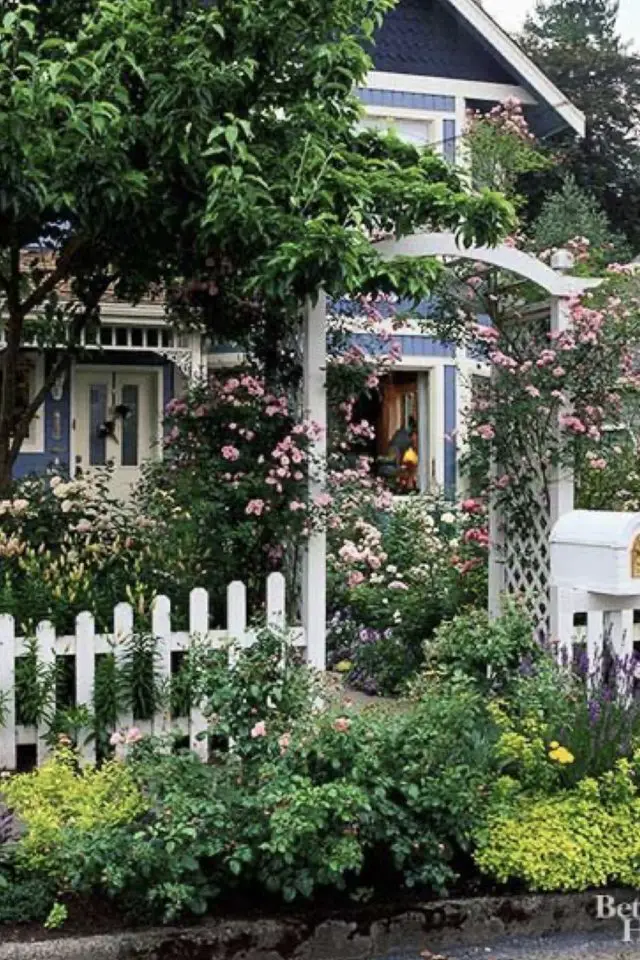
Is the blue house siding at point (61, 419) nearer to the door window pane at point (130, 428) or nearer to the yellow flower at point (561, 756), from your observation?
the door window pane at point (130, 428)

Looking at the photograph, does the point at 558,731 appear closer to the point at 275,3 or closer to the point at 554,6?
the point at 275,3

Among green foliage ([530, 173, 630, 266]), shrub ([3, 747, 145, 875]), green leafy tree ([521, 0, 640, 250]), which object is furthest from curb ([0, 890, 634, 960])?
green leafy tree ([521, 0, 640, 250])

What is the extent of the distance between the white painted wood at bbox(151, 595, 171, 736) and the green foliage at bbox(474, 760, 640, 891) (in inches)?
82.2

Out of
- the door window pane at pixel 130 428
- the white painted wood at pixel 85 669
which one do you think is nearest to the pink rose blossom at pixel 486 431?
the white painted wood at pixel 85 669

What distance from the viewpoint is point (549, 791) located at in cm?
455

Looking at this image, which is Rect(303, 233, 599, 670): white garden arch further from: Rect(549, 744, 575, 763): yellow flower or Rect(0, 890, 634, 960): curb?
Rect(0, 890, 634, 960): curb

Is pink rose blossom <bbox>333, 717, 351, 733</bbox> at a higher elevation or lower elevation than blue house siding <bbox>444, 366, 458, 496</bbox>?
lower

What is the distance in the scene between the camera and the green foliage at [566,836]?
13.9 ft

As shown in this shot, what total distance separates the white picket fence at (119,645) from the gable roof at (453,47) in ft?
34.9

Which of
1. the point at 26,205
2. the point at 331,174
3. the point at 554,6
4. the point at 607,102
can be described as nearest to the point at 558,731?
the point at 331,174

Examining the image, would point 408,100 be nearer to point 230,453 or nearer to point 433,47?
point 433,47

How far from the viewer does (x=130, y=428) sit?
647 inches

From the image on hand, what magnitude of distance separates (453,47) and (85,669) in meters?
11.8

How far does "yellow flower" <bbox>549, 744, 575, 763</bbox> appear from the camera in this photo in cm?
445
